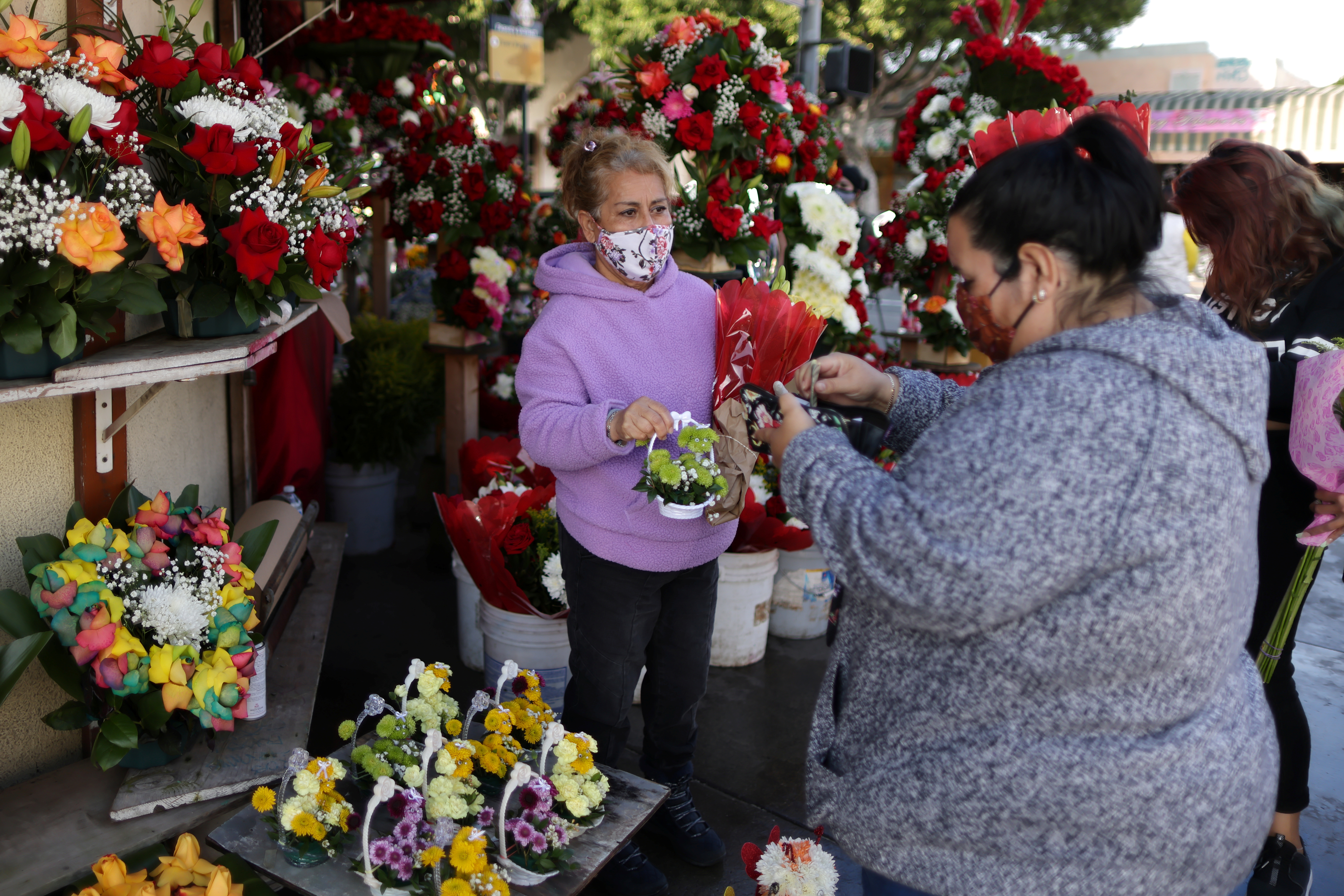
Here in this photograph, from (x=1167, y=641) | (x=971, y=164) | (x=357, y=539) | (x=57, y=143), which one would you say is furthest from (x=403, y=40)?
(x=1167, y=641)

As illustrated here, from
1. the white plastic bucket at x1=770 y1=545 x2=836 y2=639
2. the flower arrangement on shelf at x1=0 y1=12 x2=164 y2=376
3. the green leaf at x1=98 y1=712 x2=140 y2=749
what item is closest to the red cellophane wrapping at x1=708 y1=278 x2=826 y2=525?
the flower arrangement on shelf at x1=0 y1=12 x2=164 y2=376

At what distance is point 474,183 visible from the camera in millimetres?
4031

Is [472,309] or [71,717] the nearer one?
[71,717]

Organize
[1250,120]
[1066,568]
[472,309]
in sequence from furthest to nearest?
1. [1250,120]
2. [472,309]
3. [1066,568]

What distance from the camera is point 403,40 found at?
4.39 metres

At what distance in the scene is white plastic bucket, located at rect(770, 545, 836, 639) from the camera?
371 centimetres

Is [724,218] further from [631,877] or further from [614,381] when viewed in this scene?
[631,877]

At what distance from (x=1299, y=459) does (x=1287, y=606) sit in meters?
0.42

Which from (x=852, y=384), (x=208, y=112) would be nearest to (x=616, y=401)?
(x=852, y=384)

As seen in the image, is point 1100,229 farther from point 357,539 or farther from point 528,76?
point 528,76

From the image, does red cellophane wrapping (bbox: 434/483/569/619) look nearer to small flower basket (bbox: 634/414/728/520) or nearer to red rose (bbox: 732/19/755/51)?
small flower basket (bbox: 634/414/728/520)

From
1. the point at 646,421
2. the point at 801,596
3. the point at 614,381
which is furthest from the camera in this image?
the point at 801,596

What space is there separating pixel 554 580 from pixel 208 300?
1.34m

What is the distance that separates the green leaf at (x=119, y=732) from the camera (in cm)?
176
